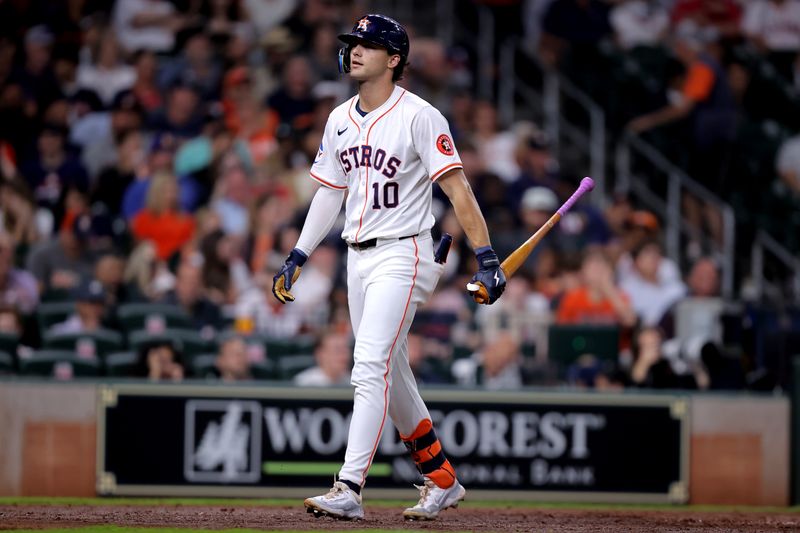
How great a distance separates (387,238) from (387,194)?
7.4 inches

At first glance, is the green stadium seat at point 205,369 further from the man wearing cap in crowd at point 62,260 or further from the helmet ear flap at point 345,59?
the helmet ear flap at point 345,59

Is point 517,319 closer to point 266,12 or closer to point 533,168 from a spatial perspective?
point 533,168

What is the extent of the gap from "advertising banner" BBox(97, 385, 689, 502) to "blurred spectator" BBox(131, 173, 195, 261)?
3.04 meters

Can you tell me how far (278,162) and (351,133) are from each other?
6421mm

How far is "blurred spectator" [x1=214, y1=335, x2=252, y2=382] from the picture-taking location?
9.73 m

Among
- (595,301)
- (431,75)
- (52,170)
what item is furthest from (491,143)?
(52,170)

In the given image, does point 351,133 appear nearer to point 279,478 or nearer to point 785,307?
point 279,478

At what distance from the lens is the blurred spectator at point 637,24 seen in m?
15.1

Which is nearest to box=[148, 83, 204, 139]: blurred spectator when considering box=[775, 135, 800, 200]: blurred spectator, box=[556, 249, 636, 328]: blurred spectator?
box=[556, 249, 636, 328]: blurred spectator

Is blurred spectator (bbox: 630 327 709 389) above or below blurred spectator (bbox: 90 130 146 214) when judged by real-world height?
below

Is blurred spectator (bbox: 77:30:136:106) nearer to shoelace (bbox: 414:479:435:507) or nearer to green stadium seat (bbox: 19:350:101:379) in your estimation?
green stadium seat (bbox: 19:350:101:379)

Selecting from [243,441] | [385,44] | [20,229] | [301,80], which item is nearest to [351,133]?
[385,44]

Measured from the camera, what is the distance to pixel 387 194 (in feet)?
20.8

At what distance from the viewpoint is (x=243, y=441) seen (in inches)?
363
